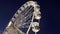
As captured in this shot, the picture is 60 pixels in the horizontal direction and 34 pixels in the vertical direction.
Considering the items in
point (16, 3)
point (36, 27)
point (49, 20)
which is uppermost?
point (16, 3)

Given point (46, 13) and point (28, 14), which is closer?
point (28, 14)

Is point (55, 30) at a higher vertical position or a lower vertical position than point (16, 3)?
lower

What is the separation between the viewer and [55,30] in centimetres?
176

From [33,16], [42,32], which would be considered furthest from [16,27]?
[42,32]

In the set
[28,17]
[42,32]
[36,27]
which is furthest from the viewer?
[42,32]

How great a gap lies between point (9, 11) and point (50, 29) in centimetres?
44

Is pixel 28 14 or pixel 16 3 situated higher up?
pixel 16 3

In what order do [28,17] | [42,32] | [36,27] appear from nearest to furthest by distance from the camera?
[36,27], [28,17], [42,32]

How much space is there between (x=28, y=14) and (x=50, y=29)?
99cm

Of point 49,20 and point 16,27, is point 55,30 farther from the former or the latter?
point 16,27

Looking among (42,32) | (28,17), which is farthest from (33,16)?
(42,32)

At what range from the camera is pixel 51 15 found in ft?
5.80

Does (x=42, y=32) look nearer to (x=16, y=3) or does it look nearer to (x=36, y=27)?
(x=16, y=3)

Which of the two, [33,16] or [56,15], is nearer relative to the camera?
[33,16]
